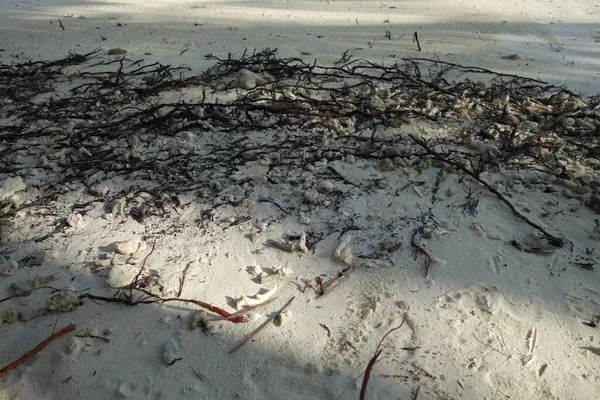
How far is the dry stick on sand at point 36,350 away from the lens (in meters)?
1.50

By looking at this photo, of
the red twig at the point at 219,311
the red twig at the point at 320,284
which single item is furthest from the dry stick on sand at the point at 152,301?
the red twig at the point at 320,284

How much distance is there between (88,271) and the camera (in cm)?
185

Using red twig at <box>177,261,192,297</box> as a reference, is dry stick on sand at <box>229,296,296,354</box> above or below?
below

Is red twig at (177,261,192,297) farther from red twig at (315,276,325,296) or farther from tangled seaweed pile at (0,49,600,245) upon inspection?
red twig at (315,276,325,296)

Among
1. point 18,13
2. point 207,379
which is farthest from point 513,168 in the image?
point 18,13

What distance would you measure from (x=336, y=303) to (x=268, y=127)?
136 cm

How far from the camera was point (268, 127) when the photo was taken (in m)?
2.77

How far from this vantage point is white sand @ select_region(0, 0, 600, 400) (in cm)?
148

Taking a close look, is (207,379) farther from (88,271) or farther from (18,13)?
(18,13)

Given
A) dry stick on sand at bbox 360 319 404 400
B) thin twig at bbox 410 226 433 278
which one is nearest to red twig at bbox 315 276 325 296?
dry stick on sand at bbox 360 319 404 400

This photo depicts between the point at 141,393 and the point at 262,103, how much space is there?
2050 millimetres

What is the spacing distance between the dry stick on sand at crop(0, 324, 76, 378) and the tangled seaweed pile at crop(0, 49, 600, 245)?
633 millimetres

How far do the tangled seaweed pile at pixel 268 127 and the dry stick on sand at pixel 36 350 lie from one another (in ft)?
2.08

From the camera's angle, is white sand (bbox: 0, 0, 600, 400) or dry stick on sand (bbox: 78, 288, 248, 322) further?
dry stick on sand (bbox: 78, 288, 248, 322)
